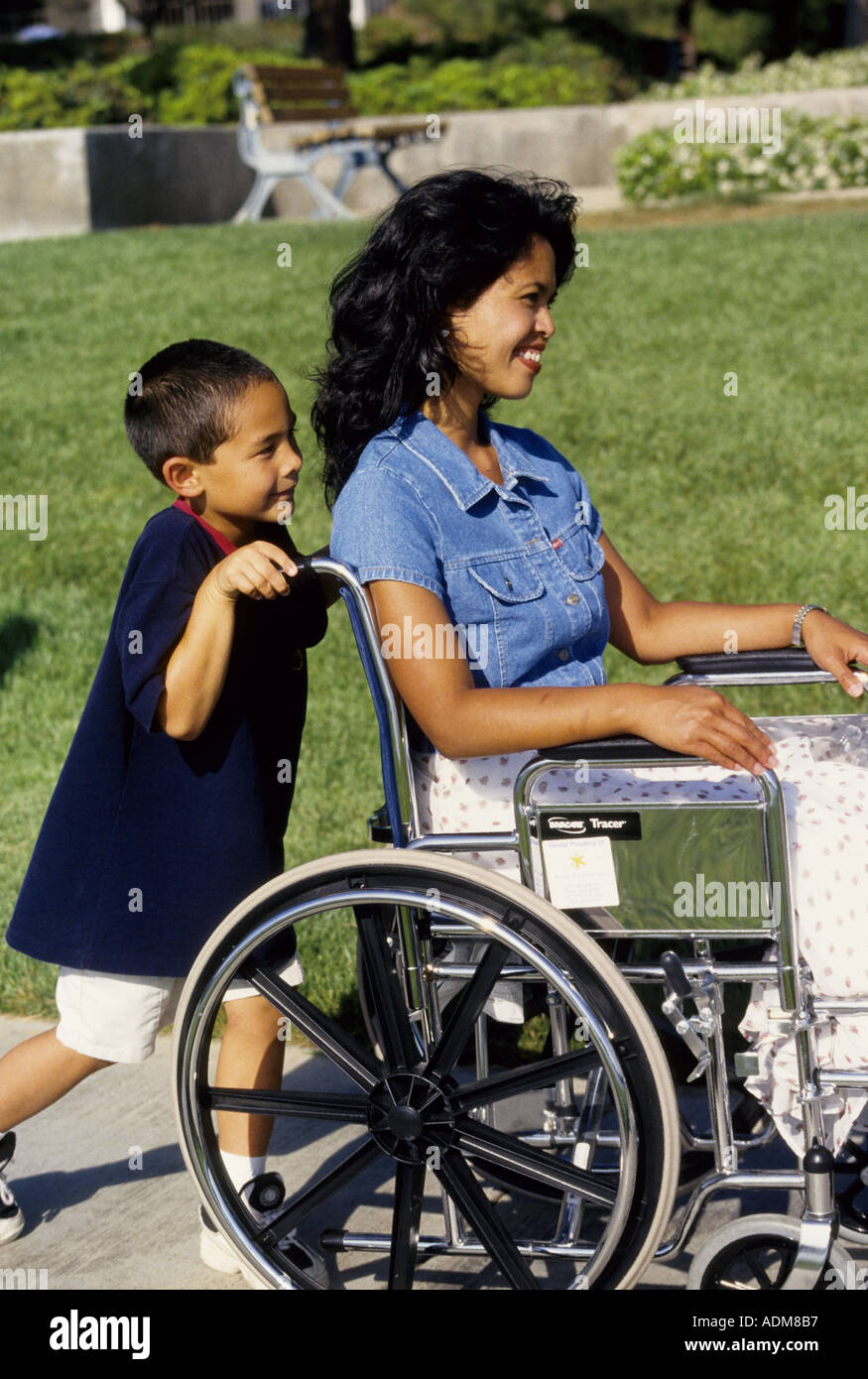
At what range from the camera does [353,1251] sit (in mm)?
2654

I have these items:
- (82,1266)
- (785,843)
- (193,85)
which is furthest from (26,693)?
(193,85)

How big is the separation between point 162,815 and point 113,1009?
318 mm

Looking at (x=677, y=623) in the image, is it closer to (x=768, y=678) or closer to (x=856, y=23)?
(x=768, y=678)

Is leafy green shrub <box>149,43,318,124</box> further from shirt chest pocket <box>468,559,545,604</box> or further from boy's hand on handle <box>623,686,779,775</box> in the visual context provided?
boy's hand on handle <box>623,686,779,775</box>

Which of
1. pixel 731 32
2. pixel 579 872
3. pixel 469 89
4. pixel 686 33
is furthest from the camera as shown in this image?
pixel 686 33

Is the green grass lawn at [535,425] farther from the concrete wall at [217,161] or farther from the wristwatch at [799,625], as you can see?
the concrete wall at [217,161]

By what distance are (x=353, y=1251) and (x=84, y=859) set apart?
0.77m

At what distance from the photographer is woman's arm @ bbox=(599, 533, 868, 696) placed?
9.09 ft

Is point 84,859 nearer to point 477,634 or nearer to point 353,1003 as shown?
point 477,634

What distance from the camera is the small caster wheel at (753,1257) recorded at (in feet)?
7.22

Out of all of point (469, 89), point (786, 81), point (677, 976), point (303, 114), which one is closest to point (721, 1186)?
point (677, 976)

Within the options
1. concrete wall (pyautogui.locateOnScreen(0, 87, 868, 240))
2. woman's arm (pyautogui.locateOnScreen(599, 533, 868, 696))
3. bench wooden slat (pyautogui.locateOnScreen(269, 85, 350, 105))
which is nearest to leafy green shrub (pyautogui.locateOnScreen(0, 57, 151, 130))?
concrete wall (pyautogui.locateOnScreen(0, 87, 868, 240))

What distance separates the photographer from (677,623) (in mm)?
2898

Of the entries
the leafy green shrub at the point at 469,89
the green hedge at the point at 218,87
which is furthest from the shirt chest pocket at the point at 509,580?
the leafy green shrub at the point at 469,89
